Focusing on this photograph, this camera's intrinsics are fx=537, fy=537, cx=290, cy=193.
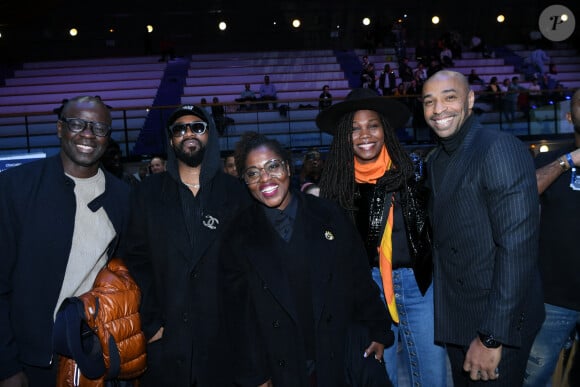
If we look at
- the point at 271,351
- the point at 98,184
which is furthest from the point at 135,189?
the point at 271,351

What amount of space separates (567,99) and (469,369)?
9.89m

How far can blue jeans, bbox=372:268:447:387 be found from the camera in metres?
2.75

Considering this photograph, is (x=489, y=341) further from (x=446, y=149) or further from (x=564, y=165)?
(x=564, y=165)

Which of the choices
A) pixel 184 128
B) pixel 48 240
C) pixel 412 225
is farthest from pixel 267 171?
pixel 48 240

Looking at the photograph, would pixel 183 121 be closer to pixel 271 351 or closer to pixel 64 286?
pixel 64 286

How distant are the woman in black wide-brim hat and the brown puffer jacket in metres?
1.16

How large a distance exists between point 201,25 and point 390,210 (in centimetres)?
1895

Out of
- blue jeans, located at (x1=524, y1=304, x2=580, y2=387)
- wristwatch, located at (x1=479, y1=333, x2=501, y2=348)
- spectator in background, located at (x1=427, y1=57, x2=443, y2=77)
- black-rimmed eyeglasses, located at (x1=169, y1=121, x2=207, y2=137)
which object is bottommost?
blue jeans, located at (x1=524, y1=304, x2=580, y2=387)

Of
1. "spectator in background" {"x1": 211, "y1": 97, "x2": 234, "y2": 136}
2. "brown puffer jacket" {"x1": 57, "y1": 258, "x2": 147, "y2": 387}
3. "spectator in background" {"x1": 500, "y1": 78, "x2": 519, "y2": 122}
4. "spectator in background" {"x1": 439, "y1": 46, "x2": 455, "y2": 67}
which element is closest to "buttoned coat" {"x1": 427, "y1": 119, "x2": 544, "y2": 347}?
"brown puffer jacket" {"x1": 57, "y1": 258, "x2": 147, "y2": 387}

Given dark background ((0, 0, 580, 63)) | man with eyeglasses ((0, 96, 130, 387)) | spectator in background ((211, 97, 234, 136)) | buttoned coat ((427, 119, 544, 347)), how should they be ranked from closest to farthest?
1. buttoned coat ((427, 119, 544, 347))
2. man with eyeglasses ((0, 96, 130, 387))
3. spectator in background ((211, 97, 234, 136))
4. dark background ((0, 0, 580, 63))

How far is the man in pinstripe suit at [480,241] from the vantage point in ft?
7.07

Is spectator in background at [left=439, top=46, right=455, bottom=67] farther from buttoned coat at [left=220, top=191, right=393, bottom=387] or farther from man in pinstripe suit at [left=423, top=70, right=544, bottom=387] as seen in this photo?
buttoned coat at [left=220, top=191, right=393, bottom=387]

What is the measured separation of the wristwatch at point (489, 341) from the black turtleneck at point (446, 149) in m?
0.71

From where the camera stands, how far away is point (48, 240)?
259 centimetres
